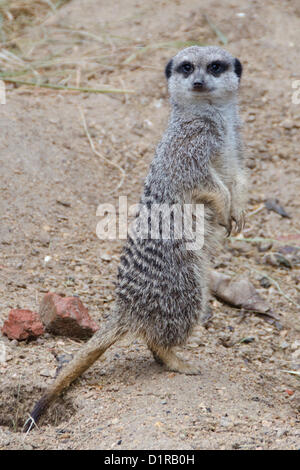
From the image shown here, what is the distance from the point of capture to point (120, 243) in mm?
3680

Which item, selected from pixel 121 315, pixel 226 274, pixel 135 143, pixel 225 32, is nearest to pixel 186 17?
pixel 225 32

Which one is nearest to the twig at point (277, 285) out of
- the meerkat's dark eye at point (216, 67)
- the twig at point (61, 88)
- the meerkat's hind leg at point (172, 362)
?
the meerkat's hind leg at point (172, 362)

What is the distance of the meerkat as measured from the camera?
258 cm

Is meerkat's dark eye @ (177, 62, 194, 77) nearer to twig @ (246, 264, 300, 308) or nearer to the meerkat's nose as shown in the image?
the meerkat's nose

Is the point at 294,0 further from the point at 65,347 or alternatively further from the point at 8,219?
the point at 65,347

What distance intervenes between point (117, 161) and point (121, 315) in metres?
1.79

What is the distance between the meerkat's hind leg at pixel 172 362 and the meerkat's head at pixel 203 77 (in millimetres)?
1099

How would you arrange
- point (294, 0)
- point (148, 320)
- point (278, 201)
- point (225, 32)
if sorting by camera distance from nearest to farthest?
point (148, 320) → point (278, 201) → point (225, 32) → point (294, 0)

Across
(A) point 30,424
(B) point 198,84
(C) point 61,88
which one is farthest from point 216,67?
(C) point 61,88

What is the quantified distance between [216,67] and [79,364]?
145 centimetres

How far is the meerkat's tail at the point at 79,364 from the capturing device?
2.44 metres

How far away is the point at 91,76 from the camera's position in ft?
15.7

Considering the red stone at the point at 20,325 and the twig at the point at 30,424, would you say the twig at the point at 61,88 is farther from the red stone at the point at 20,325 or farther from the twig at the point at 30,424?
the twig at the point at 30,424

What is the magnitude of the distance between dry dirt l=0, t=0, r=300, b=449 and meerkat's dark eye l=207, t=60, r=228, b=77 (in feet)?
3.87
